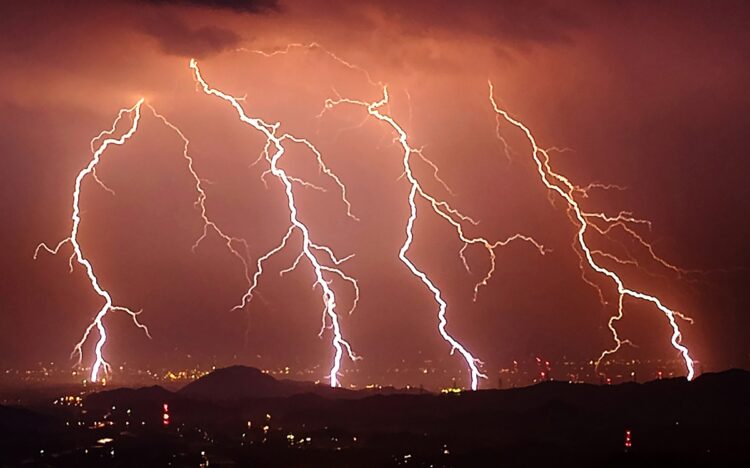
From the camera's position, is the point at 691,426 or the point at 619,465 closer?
the point at 619,465

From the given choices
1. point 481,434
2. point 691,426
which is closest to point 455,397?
point 481,434

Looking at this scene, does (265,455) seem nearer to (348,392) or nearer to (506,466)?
(506,466)

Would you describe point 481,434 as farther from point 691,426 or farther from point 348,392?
point 348,392

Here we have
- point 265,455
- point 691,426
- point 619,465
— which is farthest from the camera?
point 691,426

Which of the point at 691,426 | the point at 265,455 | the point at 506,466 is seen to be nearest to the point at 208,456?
the point at 265,455

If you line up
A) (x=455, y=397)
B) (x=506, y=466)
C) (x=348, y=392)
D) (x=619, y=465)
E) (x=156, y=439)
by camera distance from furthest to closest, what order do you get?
(x=348, y=392)
(x=455, y=397)
(x=156, y=439)
(x=506, y=466)
(x=619, y=465)

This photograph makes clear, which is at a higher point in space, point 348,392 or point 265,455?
point 348,392
